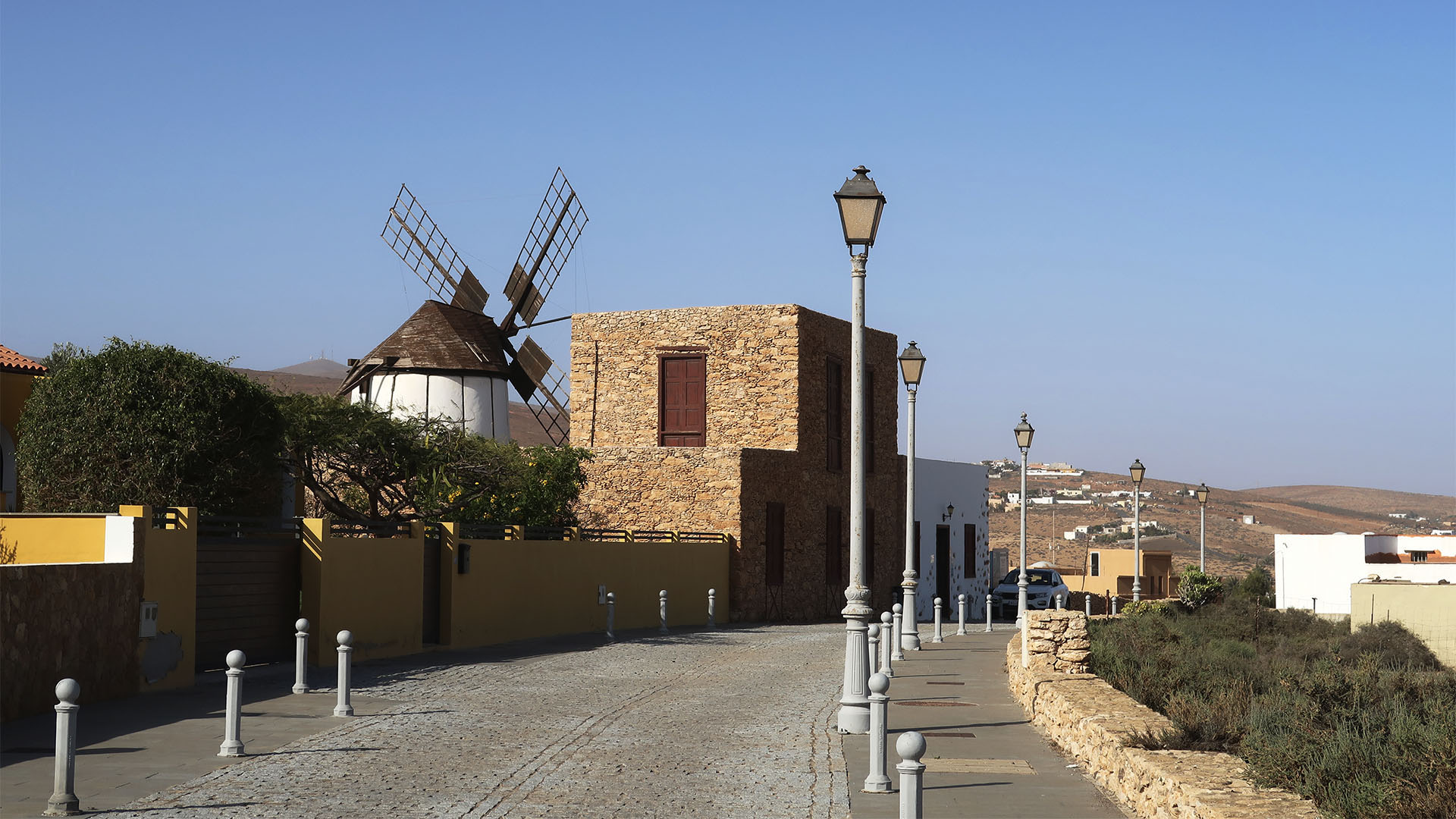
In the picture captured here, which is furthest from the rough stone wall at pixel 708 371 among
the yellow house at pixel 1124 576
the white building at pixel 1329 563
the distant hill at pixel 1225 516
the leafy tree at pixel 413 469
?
the distant hill at pixel 1225 516

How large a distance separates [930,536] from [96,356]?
3421cm

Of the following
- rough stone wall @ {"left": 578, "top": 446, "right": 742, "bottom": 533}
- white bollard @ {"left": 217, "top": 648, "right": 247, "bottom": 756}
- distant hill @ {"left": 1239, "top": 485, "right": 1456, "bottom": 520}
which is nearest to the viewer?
white bollard @ {"left": 217, "top": 648, "right": 247, "bottom": 756}

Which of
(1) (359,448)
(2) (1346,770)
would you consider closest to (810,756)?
(2) (1346,770)

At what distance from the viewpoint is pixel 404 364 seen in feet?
139

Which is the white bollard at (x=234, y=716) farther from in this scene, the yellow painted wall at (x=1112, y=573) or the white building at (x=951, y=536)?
the yellow painted wall at (x=1112, y=573)

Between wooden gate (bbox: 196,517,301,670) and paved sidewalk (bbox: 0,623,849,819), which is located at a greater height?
wooden gate (bbox: 196,517,301,670)

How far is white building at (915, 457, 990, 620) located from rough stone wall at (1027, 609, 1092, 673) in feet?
93.6

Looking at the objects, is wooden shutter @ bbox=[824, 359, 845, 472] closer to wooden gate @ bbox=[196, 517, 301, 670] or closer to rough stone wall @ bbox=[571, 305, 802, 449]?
rough stone wall @ bbox=[571, 305, 802, 449]

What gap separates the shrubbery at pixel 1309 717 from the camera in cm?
768

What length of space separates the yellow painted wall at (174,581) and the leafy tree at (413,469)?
26.8ft

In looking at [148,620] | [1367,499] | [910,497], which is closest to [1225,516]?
[1367,499]

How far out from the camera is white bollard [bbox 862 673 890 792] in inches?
389

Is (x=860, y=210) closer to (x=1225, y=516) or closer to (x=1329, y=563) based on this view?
(x=1329, y=563)

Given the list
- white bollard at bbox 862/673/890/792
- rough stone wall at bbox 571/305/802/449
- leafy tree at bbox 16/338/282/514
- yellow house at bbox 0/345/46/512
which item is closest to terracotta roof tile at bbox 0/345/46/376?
yellow house at bbox 0/345/46/512
